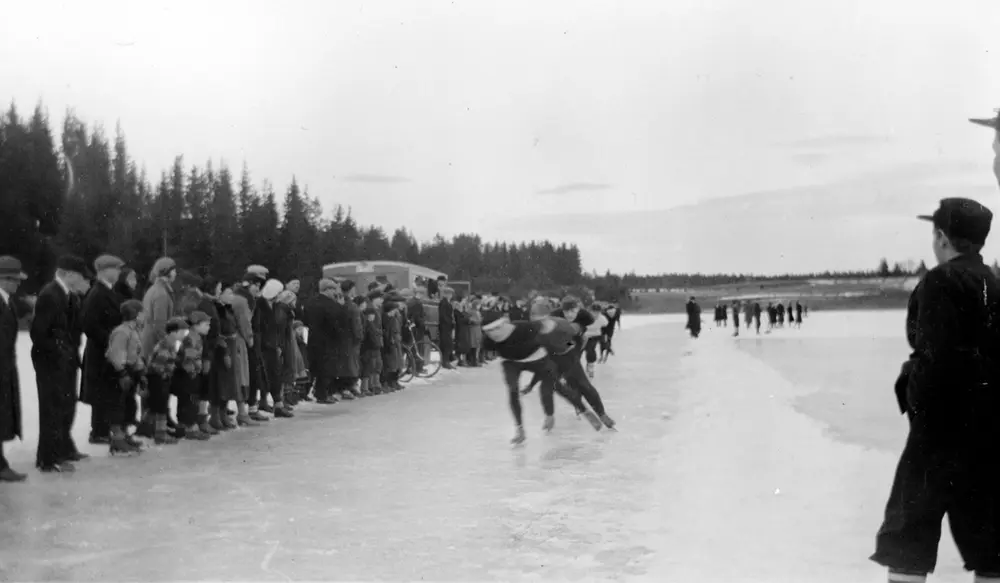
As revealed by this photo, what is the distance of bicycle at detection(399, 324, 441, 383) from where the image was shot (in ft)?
58.7

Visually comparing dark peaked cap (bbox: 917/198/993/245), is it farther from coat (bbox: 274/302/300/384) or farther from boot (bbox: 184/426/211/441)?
coat (bbox: 274/302/300/384)

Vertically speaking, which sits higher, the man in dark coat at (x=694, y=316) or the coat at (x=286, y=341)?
the coat at (x=286, y=341)

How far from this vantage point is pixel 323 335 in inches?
544

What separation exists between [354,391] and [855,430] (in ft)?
25.2

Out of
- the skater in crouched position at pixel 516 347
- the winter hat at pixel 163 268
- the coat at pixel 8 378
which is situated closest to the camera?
the coat at pixel 8 378

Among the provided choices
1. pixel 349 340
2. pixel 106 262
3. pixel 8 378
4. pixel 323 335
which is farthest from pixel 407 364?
pixel 8 378

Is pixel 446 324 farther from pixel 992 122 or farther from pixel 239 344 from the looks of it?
pixel 992 122

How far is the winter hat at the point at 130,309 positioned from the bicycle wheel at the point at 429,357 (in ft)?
32.2

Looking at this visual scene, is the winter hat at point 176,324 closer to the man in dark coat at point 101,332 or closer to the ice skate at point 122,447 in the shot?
the man in dark coat at point 101,332

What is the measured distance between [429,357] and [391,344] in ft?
11.0

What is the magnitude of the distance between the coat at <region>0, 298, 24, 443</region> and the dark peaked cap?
6933mm

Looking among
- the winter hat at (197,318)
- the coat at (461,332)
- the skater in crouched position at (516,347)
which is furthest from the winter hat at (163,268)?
the coat at (461,332)

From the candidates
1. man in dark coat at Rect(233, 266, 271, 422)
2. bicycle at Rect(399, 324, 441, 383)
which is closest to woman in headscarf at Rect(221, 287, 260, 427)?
man in dark coat at Rect(233, 266, 271, 422)

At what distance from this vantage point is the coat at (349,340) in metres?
14.0
